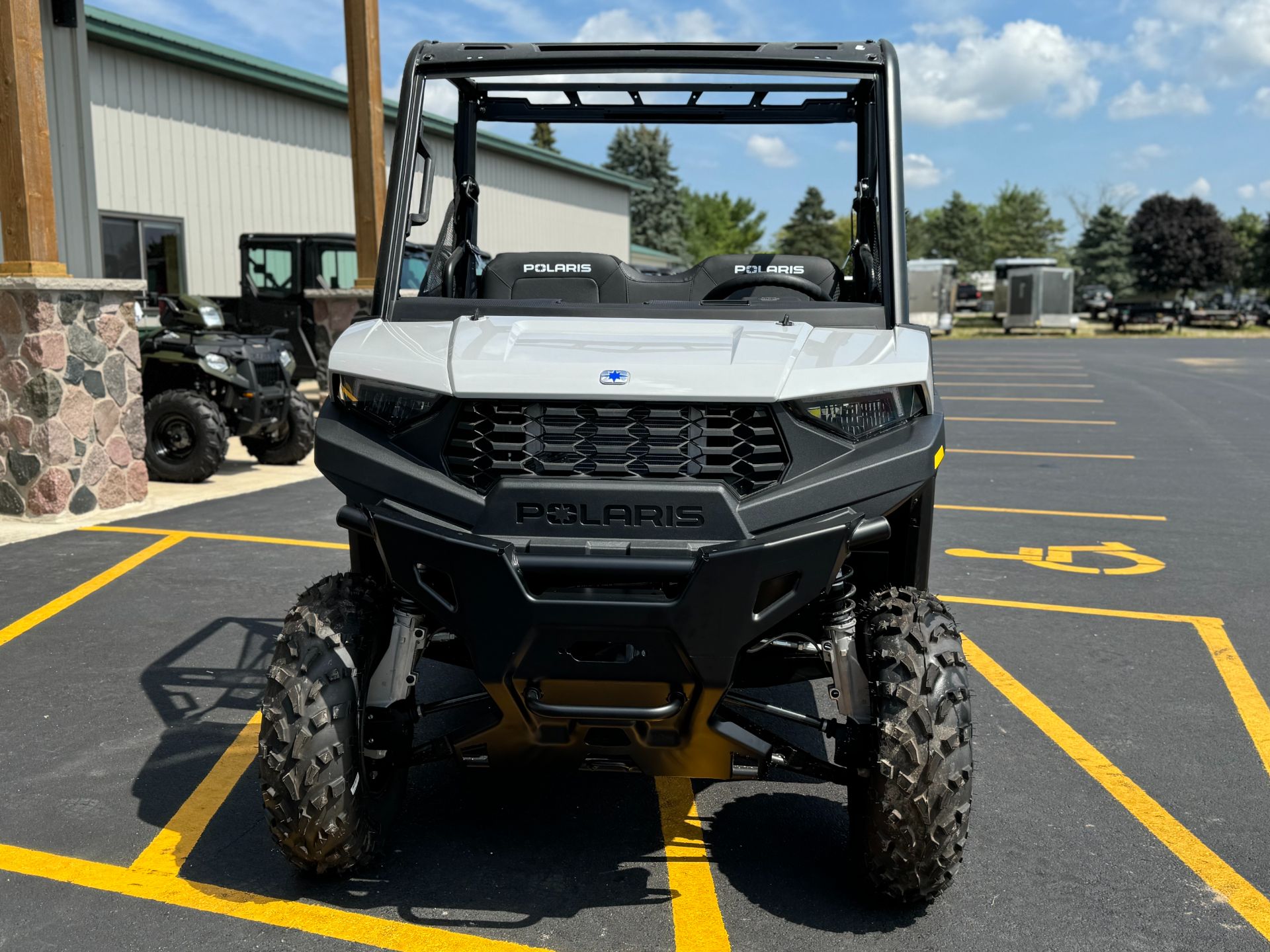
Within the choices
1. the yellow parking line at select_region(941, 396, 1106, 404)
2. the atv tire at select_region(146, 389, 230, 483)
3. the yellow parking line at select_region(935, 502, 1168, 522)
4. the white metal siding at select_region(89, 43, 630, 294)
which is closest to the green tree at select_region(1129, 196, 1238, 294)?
the yellow parking line at select_region(941, 396, 1106, 404)

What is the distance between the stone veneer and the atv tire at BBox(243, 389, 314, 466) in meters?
2.36

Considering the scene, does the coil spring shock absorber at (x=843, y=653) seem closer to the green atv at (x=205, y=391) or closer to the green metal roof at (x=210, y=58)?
the green atv at (x=205, y=391)

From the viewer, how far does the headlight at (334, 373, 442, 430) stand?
3133mm

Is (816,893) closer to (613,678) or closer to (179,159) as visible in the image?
(613,678)

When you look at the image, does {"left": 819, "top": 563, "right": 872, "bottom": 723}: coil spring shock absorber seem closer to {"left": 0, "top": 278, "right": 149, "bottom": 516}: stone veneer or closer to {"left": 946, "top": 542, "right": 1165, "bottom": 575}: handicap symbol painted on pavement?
{"left": 946, "top": 542, "right": 1165, "bottom": 575}: handicap symbol painted on pavement

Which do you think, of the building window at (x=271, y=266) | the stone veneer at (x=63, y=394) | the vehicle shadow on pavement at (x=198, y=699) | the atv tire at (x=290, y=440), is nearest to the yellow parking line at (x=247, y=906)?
the vehicle shadow on pavement at (x=198, y=699)

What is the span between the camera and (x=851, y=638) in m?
3.23

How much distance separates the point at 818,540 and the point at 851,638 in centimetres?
48

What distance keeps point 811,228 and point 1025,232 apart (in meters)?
17.7

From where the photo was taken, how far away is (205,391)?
34.2 ft

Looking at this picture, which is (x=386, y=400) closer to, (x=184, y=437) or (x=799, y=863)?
(x=799, y=863)

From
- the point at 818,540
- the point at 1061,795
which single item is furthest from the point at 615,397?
the point at 1061,795

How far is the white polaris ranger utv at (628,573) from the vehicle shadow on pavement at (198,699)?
964 mm

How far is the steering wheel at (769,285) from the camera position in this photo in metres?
4.02
